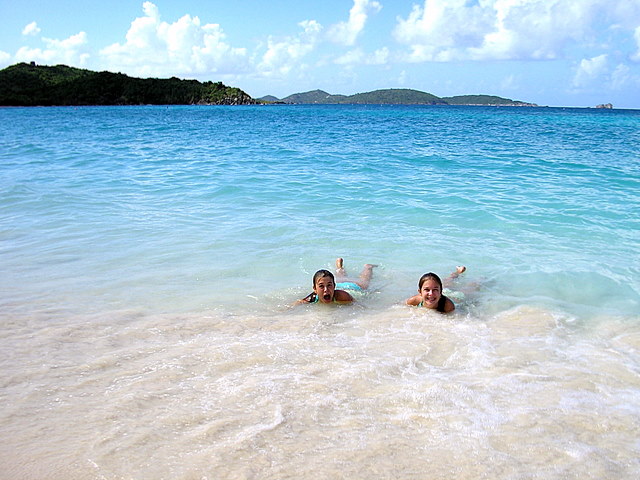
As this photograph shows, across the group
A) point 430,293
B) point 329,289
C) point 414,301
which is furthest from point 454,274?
point 329,289

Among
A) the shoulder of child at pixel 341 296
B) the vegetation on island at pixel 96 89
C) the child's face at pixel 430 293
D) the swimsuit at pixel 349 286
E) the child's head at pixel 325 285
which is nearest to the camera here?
the child's face at pixel 430 293

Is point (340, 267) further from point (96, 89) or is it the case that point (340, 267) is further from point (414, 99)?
point (414, 99)

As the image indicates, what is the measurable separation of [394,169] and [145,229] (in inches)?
330

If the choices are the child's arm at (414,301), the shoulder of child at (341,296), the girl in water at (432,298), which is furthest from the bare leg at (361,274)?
the girl in water at (432,298)

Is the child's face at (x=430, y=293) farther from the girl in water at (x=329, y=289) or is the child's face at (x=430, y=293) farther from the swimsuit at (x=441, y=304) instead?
the girl in water at (x=329, y=289)

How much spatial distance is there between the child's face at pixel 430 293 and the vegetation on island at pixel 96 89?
92224mm

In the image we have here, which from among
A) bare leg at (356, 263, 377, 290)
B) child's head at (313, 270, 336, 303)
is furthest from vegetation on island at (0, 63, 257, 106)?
child's head at (313, 270, 336, 303)

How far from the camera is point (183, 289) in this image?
5.93m

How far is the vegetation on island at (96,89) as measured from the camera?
86125mm

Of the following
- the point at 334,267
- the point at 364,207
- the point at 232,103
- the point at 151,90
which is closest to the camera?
the point at 334,267

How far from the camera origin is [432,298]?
5.49 m

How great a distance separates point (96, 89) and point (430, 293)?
107346 millimetres

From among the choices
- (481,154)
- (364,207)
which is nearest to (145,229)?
(364,207)

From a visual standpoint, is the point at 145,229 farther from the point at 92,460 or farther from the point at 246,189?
the point at 92,460
